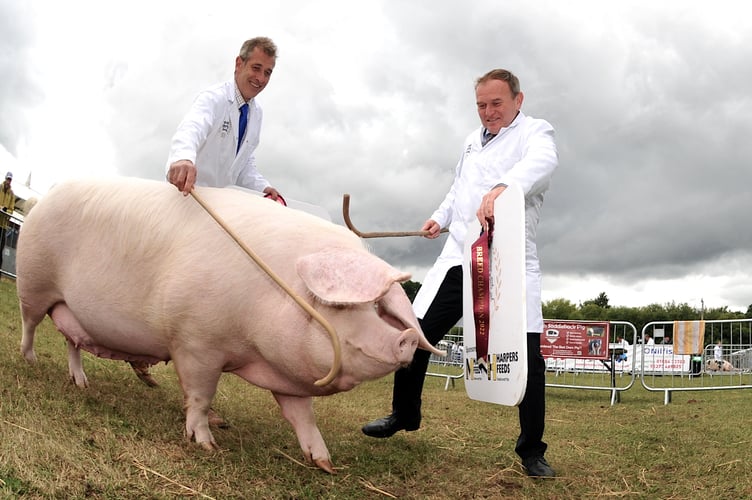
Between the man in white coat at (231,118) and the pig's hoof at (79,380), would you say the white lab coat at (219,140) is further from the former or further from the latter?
the pig's hoof at (79,380)

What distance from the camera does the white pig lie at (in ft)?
10.1

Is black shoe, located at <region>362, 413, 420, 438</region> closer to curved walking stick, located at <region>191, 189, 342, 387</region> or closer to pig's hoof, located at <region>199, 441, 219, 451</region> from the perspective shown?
pig's hoof, located at <region>199, 441, 219, 451</region>

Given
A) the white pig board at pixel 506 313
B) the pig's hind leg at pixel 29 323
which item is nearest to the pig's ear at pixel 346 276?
the white pig board at pixel 506 313

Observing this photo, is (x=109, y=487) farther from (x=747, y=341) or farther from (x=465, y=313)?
(x=747, y=341)

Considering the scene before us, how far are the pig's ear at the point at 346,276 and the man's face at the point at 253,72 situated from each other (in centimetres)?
182

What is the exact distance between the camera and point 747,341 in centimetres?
1093

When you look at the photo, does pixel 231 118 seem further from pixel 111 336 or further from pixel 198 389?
pixel 198 389

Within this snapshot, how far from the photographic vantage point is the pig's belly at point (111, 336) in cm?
380

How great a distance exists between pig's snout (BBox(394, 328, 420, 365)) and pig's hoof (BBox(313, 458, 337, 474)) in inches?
36.2

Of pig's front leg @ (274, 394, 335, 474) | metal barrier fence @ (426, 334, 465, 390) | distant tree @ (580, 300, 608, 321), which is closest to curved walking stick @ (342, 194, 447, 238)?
pig's front leg @ (274, 394, 335, 474)

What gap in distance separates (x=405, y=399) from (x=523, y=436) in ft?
2.80

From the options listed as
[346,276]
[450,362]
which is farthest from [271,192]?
[450,362]

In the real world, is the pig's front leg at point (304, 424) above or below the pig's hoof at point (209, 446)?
above

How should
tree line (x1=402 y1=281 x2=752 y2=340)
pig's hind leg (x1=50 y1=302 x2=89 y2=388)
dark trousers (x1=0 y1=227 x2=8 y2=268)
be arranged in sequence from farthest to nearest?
tree line (x1=402 y1=281 x2=752 y2=340), dark trousers (x1=0 y1=227 x2=8 y2=268), pig's hind leg (x1=50 y1=302 x2=89 y2=388)
